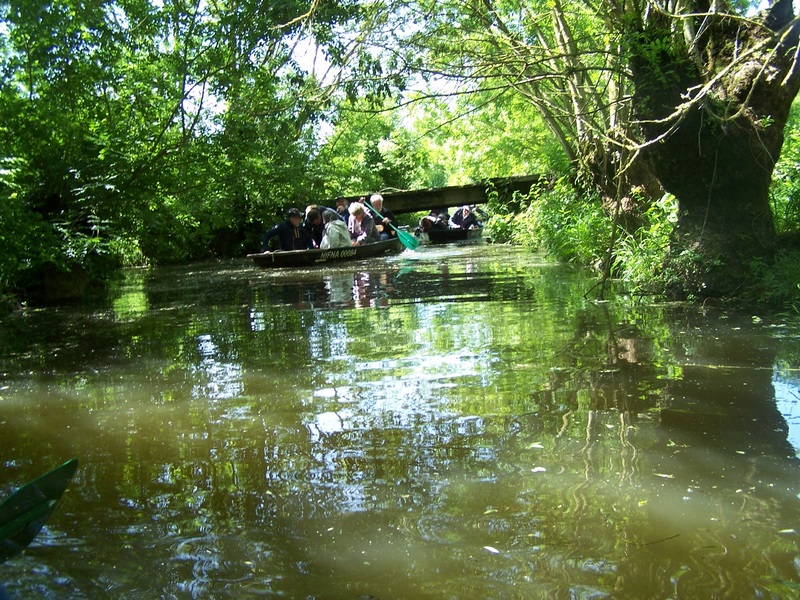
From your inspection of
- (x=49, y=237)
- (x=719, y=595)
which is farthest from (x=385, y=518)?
(x=49, y=237)

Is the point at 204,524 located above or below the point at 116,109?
below

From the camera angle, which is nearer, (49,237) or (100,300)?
(49,237)

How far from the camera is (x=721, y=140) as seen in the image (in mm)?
8211

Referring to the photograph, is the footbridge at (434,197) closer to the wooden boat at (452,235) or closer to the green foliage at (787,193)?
the wooden boat at (452,235)

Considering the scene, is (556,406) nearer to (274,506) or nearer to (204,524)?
(274,506)

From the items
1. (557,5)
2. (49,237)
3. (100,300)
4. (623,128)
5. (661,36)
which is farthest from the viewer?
(100,300)

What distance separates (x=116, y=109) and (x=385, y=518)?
1455 cm

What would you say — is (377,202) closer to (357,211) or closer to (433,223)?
(357,211)

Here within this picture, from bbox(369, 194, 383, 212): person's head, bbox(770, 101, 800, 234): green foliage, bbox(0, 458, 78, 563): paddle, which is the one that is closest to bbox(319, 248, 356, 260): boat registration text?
bbox(369, 194, 383, 212): person's head

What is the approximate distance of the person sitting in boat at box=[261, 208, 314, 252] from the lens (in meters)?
19.7

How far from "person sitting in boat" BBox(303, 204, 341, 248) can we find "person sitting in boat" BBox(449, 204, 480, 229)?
11.0 m

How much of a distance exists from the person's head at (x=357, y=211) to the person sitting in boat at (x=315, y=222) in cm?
50

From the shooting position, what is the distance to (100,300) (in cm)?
1455

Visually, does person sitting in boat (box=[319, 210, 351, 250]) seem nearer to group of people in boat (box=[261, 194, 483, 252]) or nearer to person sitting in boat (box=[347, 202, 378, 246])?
group of people in boat (box=[261, 194, 483, 252])
